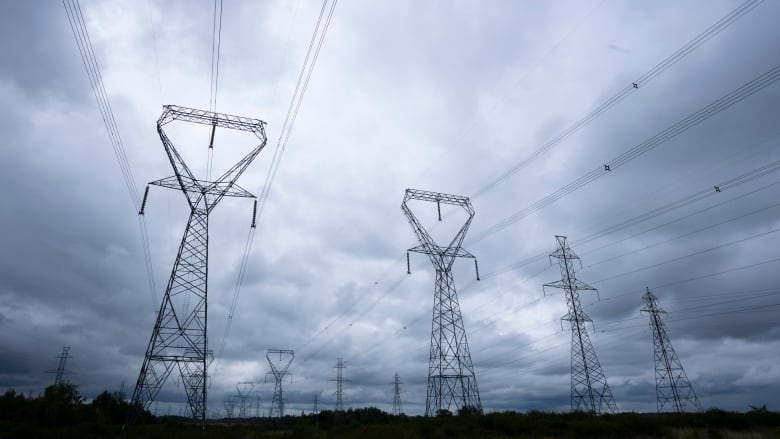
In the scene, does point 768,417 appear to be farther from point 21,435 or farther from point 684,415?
point 21,435

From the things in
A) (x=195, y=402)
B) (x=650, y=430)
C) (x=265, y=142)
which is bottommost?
(x=650, y=430)

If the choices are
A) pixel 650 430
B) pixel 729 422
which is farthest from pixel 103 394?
pixel 729 422

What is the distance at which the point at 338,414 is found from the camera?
64750 mm

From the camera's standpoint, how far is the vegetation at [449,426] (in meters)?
30.0

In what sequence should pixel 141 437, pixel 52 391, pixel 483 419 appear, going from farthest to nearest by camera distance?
pixel 52 391 < pixel 483 419 < pixel 141 437

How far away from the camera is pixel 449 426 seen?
3622 centimetres

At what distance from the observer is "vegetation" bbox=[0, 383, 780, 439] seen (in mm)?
30047

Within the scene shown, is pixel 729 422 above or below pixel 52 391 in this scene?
below

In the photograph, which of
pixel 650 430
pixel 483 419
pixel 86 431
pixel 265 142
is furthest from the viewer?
pixel 483 419

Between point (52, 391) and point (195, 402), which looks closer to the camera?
point (195, 402)

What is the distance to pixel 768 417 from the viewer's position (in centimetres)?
3812

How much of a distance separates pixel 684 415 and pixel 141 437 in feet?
146

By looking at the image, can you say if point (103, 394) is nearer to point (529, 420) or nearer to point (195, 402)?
point (195, 402)

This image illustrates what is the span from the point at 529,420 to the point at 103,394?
6321 cm
